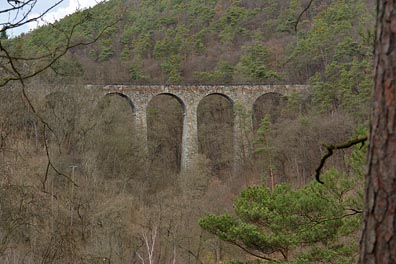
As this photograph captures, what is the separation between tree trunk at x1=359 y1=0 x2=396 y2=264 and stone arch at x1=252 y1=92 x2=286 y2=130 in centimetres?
3020

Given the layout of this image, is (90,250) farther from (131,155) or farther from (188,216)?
(131,155)

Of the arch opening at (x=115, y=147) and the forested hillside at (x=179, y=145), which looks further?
the arch opening at (x=115, y=147)

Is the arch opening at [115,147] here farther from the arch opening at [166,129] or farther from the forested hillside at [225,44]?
the forested hillside at [225,44]

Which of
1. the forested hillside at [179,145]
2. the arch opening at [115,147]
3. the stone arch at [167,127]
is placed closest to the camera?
the forested hillside at [179,145]

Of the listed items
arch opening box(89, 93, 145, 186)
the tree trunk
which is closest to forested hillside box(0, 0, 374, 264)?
arch opening box(89, 93, 145, 186)

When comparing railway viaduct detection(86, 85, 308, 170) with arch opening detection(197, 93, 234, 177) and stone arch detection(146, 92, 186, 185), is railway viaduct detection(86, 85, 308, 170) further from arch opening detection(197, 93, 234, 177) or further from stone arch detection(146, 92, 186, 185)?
arch opening detection(197, 93, 234, 177)

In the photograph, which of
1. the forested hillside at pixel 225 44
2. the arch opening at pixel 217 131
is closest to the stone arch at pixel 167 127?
the arch opening at pixel 217 131

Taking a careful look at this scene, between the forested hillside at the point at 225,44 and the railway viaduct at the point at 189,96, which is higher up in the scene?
the forested hillside at the point at 225,44

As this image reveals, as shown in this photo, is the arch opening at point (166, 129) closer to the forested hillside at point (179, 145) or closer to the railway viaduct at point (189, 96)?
the forested hillside at point (179, 145)

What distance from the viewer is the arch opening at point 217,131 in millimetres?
28781

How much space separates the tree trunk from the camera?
4.77 feet

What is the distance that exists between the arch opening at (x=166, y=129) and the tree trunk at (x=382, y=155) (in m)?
25.1

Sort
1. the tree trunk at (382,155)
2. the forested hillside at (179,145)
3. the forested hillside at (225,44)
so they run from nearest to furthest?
the tree trunk at (382,155), the forested hillside at (179,145), the forested hillside at (225,44)

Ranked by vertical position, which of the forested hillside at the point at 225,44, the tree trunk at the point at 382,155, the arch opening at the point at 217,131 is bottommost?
the arch opening at the point at 217,131
